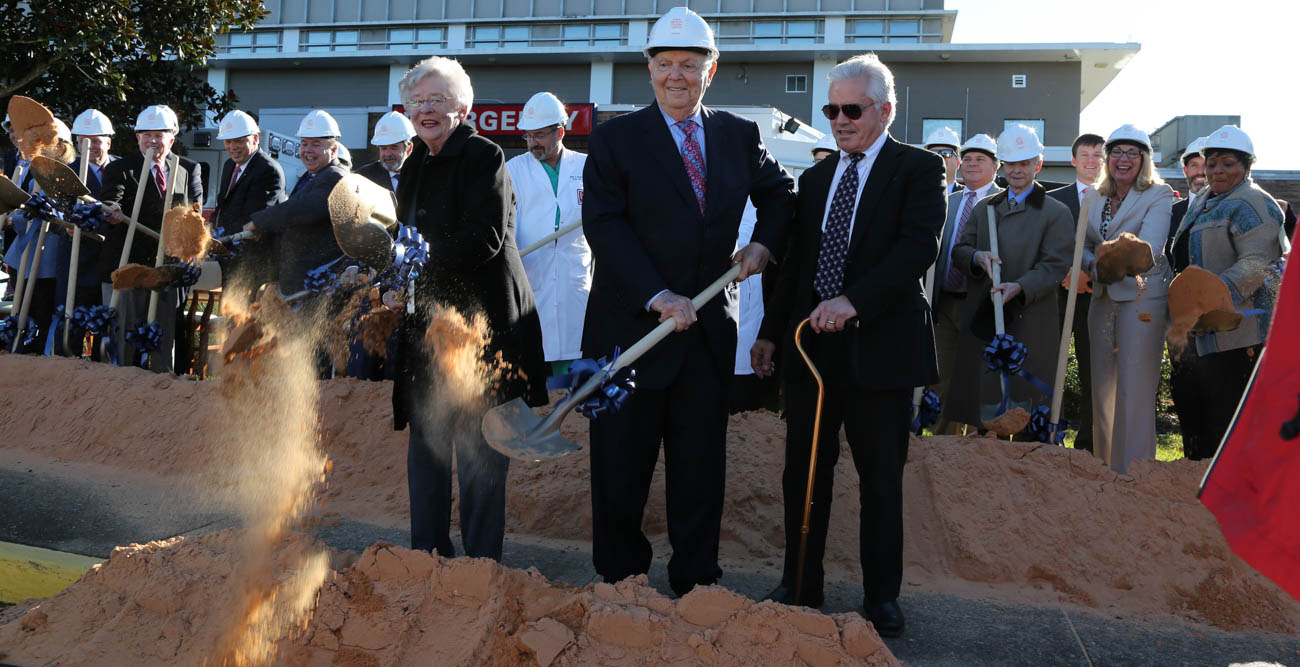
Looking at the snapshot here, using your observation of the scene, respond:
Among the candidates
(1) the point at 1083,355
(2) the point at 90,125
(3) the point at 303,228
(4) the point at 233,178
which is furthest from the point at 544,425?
(2) the point at 90,125

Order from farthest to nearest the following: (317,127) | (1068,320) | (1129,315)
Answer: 1. (317,127)
2. (1129,315)
3. (1068,320)

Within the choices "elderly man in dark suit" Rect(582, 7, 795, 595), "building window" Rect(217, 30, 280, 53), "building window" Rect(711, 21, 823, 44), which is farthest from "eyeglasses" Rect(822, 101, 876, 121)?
"building window" Rect(217, 30, 280, 53)

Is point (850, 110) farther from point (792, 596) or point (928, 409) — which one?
point (928, 409)

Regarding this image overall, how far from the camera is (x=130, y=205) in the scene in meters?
7.66

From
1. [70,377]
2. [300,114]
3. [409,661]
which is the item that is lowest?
[409,661]

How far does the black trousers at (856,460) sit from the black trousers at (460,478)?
3.63 feet

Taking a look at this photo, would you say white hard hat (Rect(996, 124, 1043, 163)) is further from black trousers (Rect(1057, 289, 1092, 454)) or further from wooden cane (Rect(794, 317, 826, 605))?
wooden cane (Rect(794, 317, 826, 605))

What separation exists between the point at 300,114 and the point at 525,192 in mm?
23519

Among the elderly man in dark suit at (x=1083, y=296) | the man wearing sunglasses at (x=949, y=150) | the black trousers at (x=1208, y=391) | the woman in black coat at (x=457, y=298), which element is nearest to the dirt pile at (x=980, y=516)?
the woman in black coat at (x=457, y=298)

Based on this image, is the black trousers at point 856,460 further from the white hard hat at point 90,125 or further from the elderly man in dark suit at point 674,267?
the white hard hat at point 90,125

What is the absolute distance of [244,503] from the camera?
16.9 feet

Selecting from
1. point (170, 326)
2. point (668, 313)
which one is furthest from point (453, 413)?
point (170, 326)

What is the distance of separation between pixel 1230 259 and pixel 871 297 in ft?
9.11

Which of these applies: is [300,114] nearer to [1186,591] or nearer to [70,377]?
[70,377]
